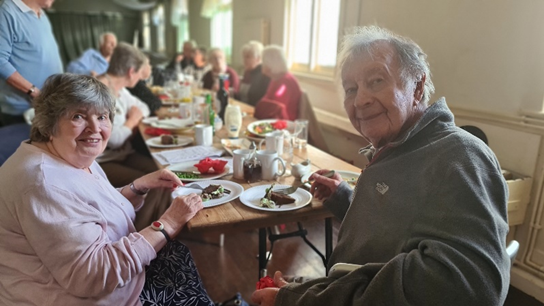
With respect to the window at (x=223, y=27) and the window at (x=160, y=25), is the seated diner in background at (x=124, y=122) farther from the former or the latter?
the window at (x=160, y=25)

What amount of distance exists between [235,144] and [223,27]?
6.06 meters

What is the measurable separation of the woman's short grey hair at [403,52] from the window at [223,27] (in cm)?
622

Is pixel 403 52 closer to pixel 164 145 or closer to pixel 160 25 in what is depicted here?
pixel 164 145

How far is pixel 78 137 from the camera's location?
1107 millimetres

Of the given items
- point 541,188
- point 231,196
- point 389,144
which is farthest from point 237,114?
point 541,188

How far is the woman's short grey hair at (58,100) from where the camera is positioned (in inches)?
42.2

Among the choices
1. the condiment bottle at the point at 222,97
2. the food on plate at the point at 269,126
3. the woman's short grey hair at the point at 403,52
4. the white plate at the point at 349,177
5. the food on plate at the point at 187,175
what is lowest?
the food on plate at the point at 187,175

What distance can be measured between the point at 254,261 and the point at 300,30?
122 inches

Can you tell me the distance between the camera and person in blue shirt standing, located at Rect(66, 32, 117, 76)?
4.31 metres

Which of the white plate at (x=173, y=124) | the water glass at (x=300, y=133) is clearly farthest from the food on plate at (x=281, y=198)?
the white plate at (x=173, y=124)

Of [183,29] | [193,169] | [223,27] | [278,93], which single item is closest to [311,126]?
[278,93]

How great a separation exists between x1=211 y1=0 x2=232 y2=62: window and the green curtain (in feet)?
21.8

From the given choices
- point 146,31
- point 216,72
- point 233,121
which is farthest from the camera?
point 146,31

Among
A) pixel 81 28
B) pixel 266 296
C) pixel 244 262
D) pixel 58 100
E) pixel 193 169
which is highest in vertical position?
pixel 81 28
